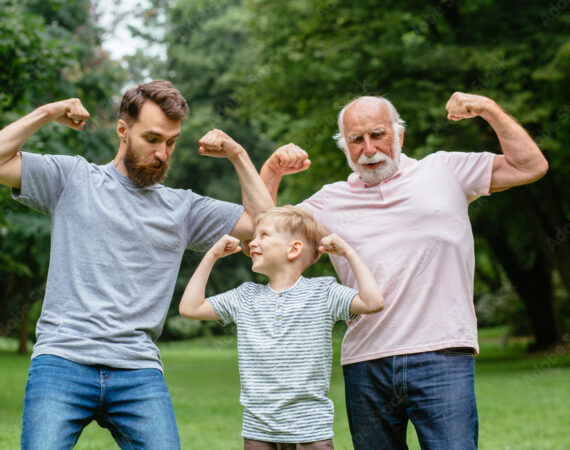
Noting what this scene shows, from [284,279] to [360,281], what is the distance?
0.38 meters

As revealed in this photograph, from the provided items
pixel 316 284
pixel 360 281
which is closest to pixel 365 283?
pixel 360 281

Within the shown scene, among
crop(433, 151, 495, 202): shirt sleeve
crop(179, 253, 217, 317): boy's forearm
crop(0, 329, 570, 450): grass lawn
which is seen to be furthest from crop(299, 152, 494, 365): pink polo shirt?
crop(0, 329, 570, 450): grass lawn

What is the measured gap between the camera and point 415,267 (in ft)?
11.3

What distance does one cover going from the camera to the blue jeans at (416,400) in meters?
3.37

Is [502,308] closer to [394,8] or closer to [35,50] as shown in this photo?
[394,8]

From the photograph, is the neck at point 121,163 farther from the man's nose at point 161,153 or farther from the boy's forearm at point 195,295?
the boy's forearm at point 195,295

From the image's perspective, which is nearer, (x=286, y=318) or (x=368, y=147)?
(x=286, y=318)

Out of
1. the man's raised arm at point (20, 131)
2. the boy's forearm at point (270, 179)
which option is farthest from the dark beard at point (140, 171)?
the boy's forearm at point (270, 179)

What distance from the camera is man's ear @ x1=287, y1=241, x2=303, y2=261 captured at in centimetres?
351

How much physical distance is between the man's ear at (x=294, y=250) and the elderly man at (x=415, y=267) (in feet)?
0.76

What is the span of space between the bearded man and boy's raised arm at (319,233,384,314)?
68 centimetres

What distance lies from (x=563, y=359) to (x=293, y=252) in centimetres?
1917

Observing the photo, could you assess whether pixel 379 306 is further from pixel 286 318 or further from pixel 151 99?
pixel 151 99

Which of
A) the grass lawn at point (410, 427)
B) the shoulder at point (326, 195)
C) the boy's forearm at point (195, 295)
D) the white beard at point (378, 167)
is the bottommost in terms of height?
the grass lawn at point (410, 427)
